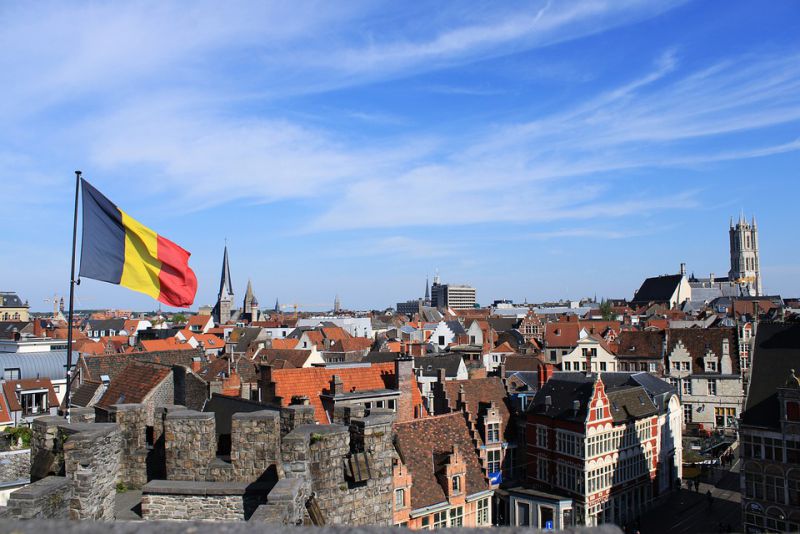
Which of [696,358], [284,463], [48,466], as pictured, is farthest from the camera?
[696,358]

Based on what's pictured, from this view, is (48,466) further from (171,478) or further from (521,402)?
(521,402)

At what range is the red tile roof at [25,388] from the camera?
30.1m

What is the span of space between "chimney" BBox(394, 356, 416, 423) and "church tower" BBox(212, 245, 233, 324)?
120 m

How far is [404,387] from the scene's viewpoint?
30.2 meters

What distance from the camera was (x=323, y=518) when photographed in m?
10.7

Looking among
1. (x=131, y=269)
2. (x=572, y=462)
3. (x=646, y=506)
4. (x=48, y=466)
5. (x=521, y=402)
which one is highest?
(x=131, y=269)

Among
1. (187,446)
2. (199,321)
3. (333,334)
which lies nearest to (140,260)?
(187,446)

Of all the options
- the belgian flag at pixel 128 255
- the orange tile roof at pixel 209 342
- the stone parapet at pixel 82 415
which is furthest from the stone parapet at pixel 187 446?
the orange tile roof at pixel 209 342

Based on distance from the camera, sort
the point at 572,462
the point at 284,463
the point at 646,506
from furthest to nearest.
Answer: the point at 646,506, the point at 572,462, the point at 284,463

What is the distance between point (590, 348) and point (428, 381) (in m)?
21.3

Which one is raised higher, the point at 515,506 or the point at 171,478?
the point at 171,478

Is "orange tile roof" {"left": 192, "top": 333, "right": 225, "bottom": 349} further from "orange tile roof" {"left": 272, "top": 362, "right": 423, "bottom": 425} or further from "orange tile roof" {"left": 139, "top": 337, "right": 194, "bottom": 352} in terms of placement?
"orange tile roof" {"left": 272, "top": 362, "right": 423, "bottom": 425}

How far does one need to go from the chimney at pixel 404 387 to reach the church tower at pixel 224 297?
120 meters

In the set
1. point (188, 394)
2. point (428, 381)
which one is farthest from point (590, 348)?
point (188, 394)
